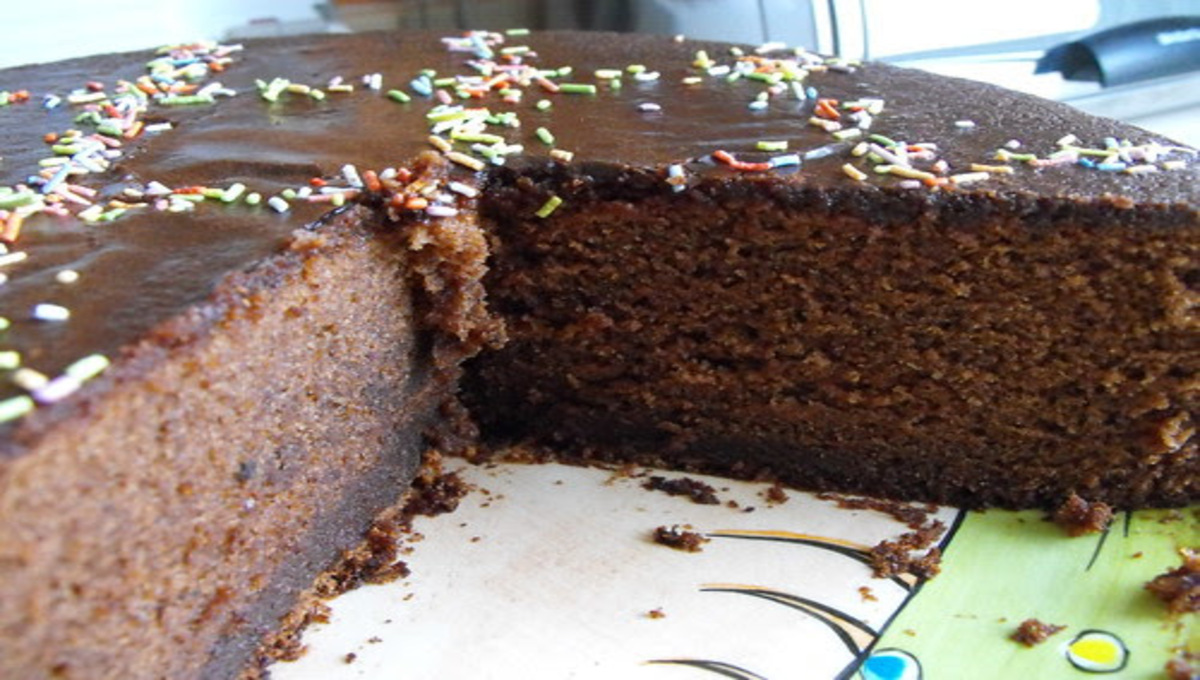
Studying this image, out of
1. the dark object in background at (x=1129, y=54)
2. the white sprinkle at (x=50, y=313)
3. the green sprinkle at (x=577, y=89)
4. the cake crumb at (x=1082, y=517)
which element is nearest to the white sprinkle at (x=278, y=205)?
the white sprinkle at (x=50, y=313)

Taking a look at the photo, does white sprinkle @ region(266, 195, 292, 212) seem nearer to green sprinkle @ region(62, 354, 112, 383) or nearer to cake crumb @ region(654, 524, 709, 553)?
green sprinkle @ region(62, 354, 112, 383)

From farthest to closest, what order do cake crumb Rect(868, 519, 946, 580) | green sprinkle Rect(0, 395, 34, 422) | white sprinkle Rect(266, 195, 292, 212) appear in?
cake crumb Rect(868, 519, 946, 580) → white sprinkle Rect(266, 195, 292, 212) → green sprinkle Rect(0, 395, 34, 422)

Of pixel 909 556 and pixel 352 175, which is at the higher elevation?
pixel 352 175

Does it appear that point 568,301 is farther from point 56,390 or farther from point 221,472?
point 56,390

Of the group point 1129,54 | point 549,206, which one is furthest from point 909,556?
point 1129,54

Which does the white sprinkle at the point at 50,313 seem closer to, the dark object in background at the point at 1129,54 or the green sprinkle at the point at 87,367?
the green sprinkle at the point at 87,367

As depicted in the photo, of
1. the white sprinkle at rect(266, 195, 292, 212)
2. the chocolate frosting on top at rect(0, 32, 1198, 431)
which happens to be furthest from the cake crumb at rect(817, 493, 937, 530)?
the white sprinkle at rect(266, 195, 292, 212)
